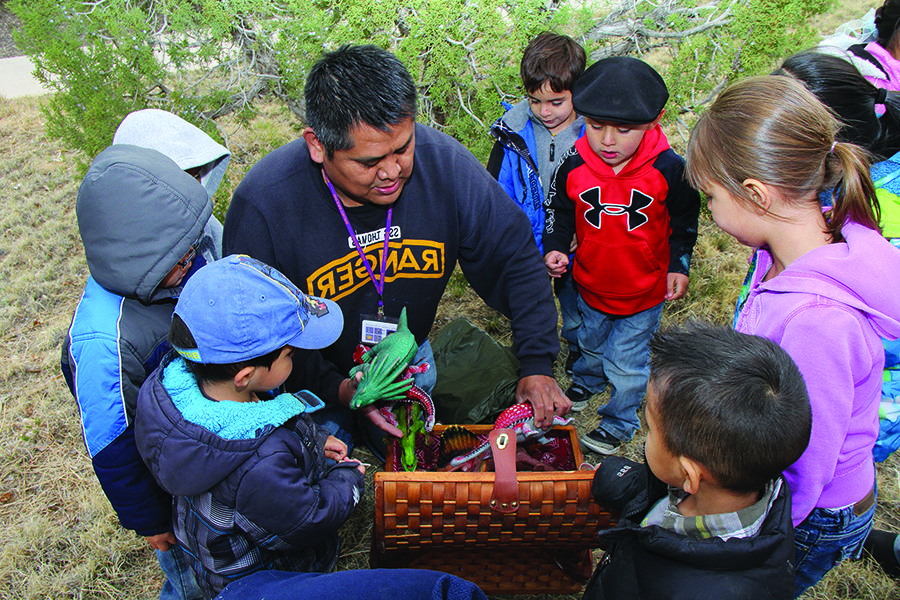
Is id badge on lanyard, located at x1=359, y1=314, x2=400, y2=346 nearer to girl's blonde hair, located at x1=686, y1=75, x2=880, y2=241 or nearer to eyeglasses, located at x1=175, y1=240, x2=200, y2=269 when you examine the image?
eyeglasses, located at x1=175, y1=240, x2=200, y2=269

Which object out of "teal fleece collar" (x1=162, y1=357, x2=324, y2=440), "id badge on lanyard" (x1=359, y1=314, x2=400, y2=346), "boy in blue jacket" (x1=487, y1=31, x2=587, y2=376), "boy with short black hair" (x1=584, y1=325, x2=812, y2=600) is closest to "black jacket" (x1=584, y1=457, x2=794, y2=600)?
"boy with short black hair" (x1=584, y1=325, x2=812, y2=600)

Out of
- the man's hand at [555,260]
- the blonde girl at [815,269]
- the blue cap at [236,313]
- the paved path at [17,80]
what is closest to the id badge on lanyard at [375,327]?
the blue cap at [236,313]

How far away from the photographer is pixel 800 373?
1306 mm

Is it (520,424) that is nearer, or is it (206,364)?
(206,364)

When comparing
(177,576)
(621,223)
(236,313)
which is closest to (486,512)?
(236,313)

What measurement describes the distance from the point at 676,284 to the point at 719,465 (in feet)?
4.86

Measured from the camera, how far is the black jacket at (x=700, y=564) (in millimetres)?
1175

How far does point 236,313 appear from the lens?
1450mm

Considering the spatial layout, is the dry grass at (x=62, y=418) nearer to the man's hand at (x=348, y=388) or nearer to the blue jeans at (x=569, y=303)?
the blue jeans at (x=569, y=303)

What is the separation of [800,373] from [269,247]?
1.67 metres

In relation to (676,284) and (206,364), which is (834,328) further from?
(206,364)

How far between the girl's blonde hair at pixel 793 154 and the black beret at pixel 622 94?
71cm

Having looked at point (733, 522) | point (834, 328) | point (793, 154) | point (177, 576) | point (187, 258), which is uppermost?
point (793, 154)

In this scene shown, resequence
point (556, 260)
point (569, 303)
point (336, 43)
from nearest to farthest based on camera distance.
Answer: point (556, 260) → point (569, 303) → point (336, 43)
